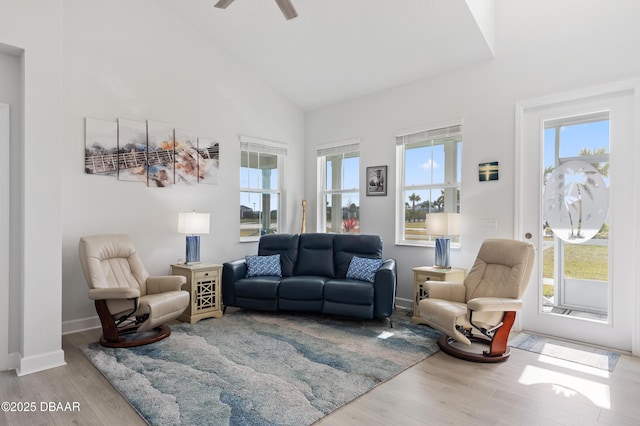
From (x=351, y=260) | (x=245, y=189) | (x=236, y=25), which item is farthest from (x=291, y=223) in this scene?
(x=236, y=25)

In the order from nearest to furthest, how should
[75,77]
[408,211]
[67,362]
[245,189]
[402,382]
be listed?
[402,382]
[67,362]
[75,77]
[408,211]
[245,189]

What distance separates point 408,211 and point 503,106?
170 centimetres

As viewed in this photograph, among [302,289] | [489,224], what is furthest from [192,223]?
[489,224]

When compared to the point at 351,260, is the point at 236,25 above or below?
above

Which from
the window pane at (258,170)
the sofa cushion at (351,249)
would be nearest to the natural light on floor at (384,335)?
the sofa cushion at (351,249)

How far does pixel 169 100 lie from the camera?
458cm

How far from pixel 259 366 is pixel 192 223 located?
2013mm

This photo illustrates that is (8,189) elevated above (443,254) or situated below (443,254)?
above

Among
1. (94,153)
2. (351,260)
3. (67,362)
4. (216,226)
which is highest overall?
(94,153)

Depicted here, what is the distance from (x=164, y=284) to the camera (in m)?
3.82

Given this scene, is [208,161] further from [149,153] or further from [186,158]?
[149,153]

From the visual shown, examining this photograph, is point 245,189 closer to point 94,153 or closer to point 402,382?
point 94,153

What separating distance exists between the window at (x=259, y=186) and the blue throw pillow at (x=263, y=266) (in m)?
0.70

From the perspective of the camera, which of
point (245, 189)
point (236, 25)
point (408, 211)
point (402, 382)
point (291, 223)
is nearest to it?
point (402, 382)
